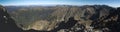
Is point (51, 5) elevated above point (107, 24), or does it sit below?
above

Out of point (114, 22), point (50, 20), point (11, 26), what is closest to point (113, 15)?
point (114, 22)

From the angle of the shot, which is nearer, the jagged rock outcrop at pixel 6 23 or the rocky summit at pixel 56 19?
the rocky summit at pixel 56 19

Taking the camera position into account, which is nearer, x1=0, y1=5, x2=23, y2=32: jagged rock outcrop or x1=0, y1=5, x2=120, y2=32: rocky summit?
x1=0, y1=5, x2=120, y2=32: rocky summit

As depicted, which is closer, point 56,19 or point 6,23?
point 6,23

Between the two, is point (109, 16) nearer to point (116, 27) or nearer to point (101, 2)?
point (116, 27)

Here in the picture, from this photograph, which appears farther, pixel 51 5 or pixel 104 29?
pixel 104 29

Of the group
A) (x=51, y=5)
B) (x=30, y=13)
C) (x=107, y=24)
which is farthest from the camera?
(x=107, y=24)

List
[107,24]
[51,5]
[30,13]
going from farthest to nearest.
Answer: [107,24] → [30,13] → [51,5]

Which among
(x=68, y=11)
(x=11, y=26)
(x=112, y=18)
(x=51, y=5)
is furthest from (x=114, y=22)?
(x=11, y=26)
